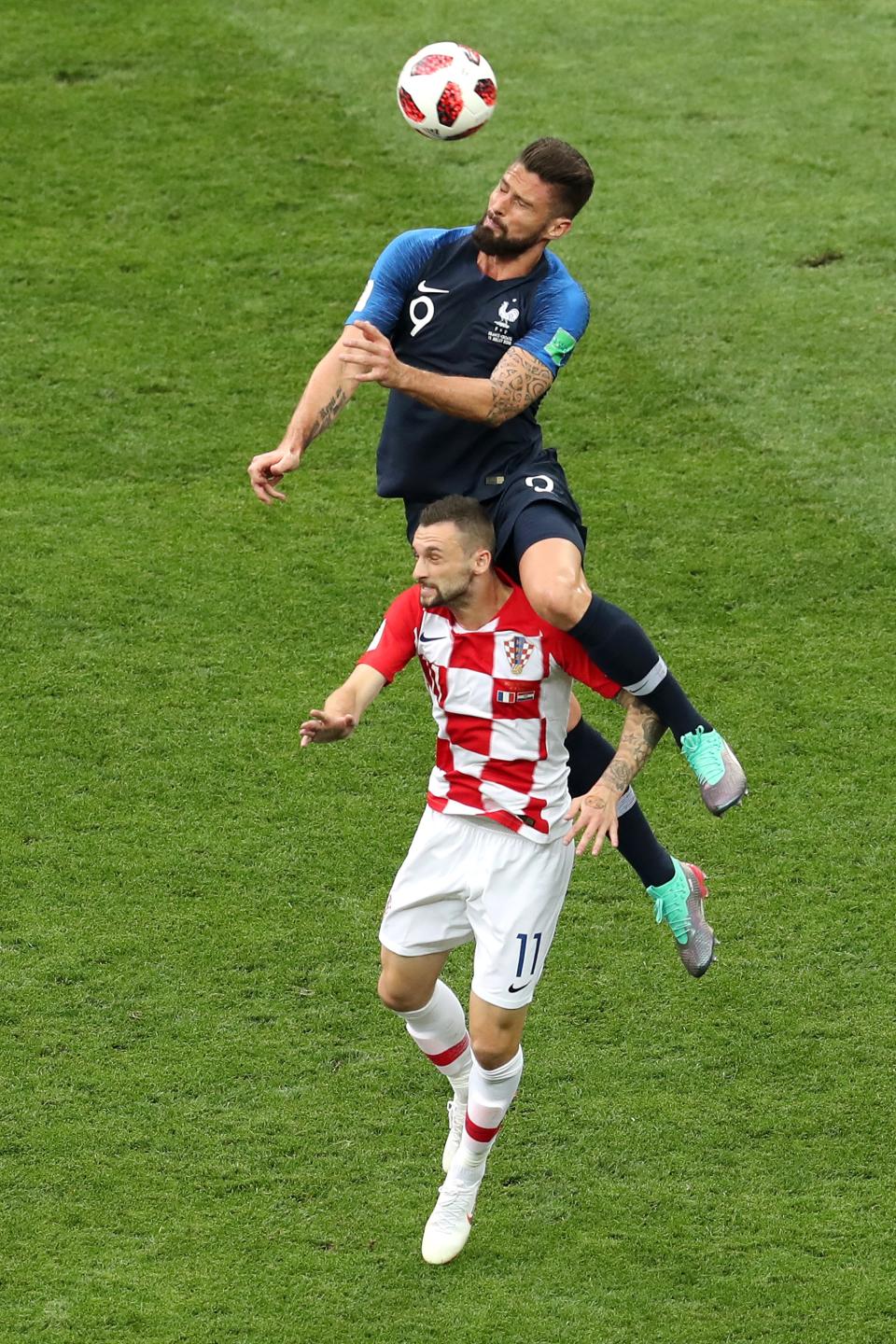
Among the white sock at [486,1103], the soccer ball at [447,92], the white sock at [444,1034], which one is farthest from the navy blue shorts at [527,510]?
the white sock at [486,1103]

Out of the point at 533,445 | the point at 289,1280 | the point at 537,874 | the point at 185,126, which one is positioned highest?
the point at 533,445

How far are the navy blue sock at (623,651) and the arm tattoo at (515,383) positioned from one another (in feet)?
2.33

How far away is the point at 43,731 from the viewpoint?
8266mm

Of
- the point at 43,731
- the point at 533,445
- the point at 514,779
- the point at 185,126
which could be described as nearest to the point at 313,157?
the point at 185,126

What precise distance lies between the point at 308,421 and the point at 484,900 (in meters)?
1.75

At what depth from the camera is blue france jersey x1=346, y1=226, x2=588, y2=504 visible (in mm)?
6055

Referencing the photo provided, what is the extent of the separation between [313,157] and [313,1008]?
7.96 m

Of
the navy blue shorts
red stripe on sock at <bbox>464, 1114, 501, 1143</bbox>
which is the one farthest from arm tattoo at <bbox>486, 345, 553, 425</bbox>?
red stripe on sock at <bbox>464, 1114, 501, 1143</bbox>

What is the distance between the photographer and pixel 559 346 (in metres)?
5.98

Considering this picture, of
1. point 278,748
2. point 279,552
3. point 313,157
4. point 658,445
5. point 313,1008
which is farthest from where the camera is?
point 313,157

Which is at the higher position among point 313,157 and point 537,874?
point 537,874

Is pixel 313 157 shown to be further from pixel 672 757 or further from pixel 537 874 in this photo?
pixel 537 874

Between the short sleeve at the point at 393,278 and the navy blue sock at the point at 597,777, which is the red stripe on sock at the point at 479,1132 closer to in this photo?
the navy blue sock at the point at 597,777

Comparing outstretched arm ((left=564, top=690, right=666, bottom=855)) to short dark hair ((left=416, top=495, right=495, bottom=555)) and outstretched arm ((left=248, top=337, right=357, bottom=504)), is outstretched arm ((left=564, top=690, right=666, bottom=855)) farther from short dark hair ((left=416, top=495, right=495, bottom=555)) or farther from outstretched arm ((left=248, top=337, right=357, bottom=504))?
outstretched arm ((left=248, top=337, right=357, bottom=504))
